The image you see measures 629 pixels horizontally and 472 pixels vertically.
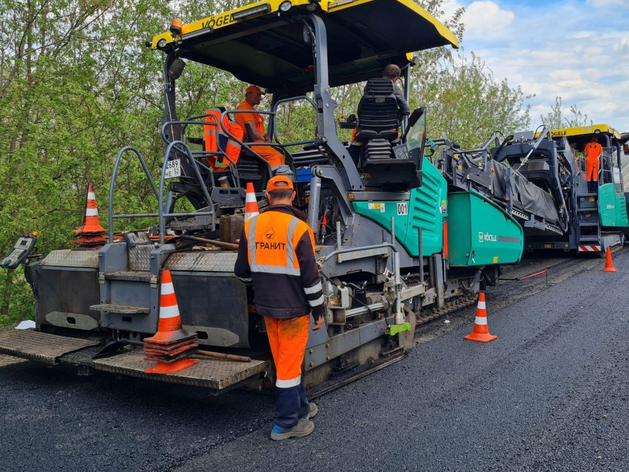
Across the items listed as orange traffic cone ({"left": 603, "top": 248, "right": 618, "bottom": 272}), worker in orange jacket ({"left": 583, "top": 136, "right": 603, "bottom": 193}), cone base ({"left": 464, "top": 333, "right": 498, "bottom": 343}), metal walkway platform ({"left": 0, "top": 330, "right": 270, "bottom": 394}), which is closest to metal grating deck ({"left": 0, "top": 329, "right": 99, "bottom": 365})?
metal walkway platform ({"left": 0, "top": 330, "right": 270, "bottom": 394})

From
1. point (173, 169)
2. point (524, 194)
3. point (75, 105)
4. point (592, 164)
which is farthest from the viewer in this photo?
point (592, 164)

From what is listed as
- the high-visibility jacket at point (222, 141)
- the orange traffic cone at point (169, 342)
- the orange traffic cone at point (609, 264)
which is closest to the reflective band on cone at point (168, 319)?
the orange traffic cone at point (169, 342)

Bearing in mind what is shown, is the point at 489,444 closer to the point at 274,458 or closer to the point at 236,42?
the point at 274,458

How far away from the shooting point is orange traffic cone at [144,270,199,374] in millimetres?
3240

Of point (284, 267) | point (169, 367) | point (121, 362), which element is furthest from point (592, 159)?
point (121, 362)

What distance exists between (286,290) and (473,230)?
3973 mm

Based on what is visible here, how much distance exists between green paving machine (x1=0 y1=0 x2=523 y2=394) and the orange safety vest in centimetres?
44

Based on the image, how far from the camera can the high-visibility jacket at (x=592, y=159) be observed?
1198cm

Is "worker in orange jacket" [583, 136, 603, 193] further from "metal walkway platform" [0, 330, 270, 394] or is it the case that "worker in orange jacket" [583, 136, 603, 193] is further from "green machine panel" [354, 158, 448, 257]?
"metal walkway platform" [0, 330, 270, 394]

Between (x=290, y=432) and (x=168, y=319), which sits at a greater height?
(x=168, y=319)

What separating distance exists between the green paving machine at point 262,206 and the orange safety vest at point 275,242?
1.44 ft

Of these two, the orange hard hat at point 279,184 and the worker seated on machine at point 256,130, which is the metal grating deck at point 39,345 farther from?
the worker seated on machine at point 256,130

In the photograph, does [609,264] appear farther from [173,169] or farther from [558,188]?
[173,169]

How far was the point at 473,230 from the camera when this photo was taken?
6414 mm
